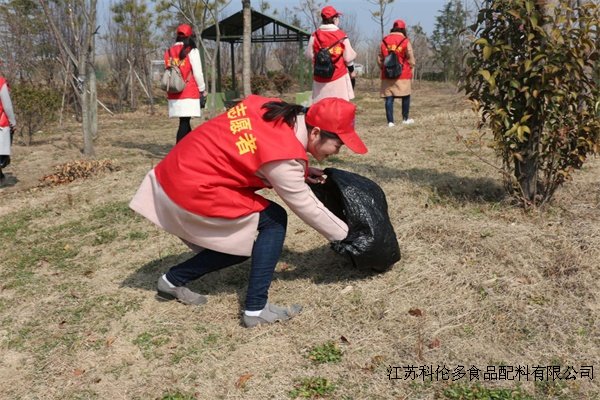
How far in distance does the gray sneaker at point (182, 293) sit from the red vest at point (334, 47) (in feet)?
11.6

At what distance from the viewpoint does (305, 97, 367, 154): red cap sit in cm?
262

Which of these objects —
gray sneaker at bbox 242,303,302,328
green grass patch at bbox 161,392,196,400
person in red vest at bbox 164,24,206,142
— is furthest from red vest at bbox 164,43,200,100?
green grass patch at bbox 161,392,196,400

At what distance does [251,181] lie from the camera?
2.78m

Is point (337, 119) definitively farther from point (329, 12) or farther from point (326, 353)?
point (329, 12)

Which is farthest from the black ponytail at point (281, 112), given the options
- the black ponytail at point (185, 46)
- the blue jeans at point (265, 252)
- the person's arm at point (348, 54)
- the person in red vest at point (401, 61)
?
the person in red vest at point (401, 61)

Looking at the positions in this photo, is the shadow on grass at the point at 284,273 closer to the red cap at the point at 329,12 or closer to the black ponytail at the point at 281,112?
the black ponytail at the point at 281,112

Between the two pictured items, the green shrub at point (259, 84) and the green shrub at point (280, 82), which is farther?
the green shrub at point (280, 82)

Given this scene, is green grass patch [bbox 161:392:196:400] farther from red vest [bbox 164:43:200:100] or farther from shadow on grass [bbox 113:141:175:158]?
shadow on grass [bbox 113:141:175:158]

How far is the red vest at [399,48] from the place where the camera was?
26.5ft

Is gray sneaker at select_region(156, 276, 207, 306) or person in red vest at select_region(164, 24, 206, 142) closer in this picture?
gray sneaker at select_region(156, 276, 207, 306)

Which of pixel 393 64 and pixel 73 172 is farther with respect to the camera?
pixel 393 64

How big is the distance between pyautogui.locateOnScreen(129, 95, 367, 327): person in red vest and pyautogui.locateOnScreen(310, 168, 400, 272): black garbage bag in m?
0.16

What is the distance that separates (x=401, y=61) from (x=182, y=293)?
5994 mm

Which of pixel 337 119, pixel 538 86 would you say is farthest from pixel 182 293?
pixel 538 86
